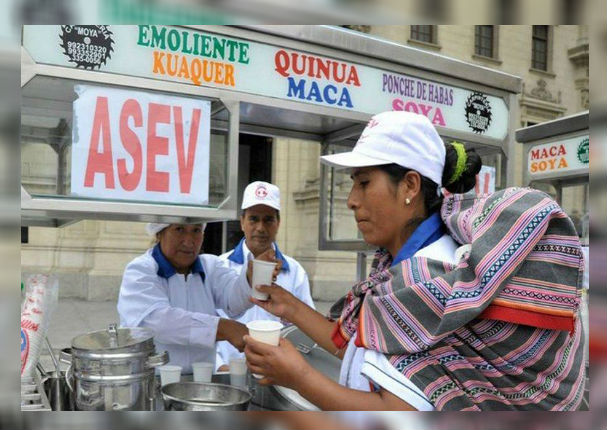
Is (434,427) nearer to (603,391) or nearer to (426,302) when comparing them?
(426,302)

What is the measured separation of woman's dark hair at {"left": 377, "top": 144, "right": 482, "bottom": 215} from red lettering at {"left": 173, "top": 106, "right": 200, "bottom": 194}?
30.9 inches

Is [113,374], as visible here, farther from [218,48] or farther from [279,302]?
[218,48]

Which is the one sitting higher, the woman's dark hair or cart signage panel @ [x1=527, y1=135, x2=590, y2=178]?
cart signage panel @ [x1=527, y1=135, x2=590, y2=178]

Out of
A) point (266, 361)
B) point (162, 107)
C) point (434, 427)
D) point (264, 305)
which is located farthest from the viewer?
point (264, 305)

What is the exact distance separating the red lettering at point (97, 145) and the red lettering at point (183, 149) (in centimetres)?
25

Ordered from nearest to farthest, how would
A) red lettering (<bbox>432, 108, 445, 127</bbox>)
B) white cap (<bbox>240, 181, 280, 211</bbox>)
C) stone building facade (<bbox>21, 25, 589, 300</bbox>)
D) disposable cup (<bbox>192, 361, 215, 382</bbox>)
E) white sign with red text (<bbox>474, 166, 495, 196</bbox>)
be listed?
disposable cup (<bbox>192, 361, 215, 382</bbox>), red lettering (<bbox>432, 108, 445, 127</bbox>), white sign with red text (<bbox>474, 166, 495, 196</bbox>), white cap (<bbox>240, 181, 280, 211</bbox>), stone building facade (<bbox>21, 25, 589, 300</bbox>)

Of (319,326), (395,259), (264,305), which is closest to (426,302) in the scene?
(395,259)

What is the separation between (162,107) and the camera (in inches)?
78.0

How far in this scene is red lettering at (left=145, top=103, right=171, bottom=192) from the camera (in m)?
1.96

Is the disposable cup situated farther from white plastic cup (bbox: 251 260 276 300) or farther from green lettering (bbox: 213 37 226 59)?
green lettering (bbox: 213 37 226 59)

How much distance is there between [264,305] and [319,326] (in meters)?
0.26

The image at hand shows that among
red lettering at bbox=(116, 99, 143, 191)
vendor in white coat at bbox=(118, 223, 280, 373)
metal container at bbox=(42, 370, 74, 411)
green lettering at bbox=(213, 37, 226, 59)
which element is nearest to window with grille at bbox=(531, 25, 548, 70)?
vendor in white coat at bbox=(118, 223, 280, 373)

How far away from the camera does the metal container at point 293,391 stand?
184 centimetres

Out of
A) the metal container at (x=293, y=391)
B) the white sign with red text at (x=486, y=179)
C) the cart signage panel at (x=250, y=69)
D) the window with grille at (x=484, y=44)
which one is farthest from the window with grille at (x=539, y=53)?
the metal container at (x=293, y=391)
